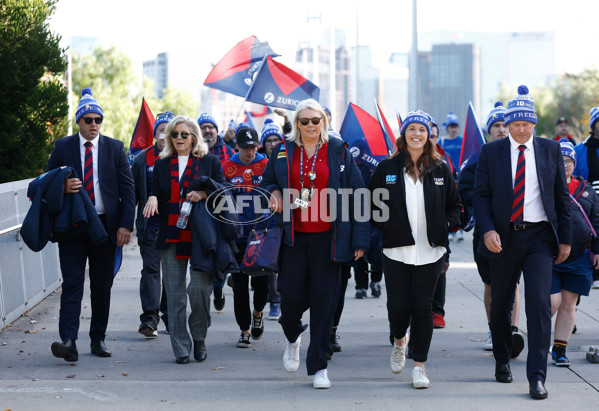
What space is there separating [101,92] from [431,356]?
5335cm

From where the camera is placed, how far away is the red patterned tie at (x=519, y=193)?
6.13 metres

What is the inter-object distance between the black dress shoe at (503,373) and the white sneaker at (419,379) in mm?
572

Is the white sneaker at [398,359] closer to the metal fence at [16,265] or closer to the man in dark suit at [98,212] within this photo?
the man in dark suit at [98,212]

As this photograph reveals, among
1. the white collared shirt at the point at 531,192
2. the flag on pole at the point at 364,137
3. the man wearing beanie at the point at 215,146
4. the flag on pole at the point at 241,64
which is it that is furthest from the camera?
the flag on pole at the point at 241,64

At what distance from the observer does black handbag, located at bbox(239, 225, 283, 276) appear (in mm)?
6340

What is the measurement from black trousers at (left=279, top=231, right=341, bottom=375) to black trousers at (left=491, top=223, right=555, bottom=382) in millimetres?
1193

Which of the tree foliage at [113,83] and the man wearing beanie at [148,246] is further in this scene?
the tree foliage at [113,83]

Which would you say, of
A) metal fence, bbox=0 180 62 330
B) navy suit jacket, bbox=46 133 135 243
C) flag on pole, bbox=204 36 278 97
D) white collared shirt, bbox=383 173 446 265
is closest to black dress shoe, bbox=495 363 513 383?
white collared shirt, bbox=383 173 446 265

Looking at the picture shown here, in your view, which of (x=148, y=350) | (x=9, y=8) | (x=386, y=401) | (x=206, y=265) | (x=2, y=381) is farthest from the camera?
(x=9, y=8)

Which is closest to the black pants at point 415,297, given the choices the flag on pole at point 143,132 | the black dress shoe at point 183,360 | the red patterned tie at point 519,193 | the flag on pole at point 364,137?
the red patterned tie at point 519,193

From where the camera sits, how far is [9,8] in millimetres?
10805

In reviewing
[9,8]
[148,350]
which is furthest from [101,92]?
[148,350]

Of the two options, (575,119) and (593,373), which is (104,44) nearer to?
(575,119)

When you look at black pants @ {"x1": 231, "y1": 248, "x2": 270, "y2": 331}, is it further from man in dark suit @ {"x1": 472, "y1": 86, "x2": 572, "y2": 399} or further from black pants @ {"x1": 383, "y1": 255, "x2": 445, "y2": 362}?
man in dark suit @ {"x1": 472, "y1": 86, "x2": 572, "y2": 399}
